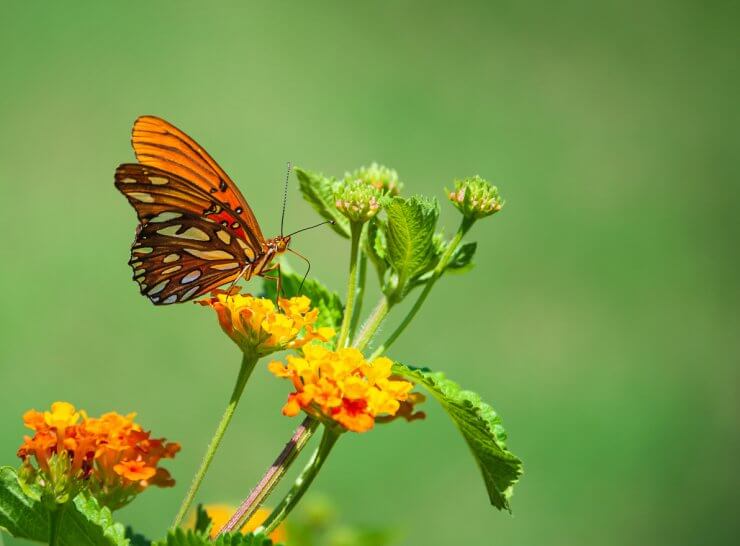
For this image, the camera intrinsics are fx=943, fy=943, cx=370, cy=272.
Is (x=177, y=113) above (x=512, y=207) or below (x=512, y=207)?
below

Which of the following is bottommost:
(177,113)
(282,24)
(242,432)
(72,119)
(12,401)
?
(12,401)

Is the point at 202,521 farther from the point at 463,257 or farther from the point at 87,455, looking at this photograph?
the point at 463,257

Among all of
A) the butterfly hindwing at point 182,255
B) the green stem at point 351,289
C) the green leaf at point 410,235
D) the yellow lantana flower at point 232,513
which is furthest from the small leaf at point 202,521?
the butterfly hindwing at point 182,255

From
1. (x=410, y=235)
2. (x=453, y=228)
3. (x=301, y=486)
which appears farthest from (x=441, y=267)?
(x=453, y=228)

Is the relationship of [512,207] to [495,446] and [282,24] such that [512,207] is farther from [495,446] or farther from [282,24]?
[495,446]

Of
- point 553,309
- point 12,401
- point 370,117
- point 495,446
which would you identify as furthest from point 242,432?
point 495,446

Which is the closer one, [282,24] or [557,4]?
[282,24]

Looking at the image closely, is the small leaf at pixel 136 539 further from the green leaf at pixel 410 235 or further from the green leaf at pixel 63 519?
the green leaf at pixel 410 235
